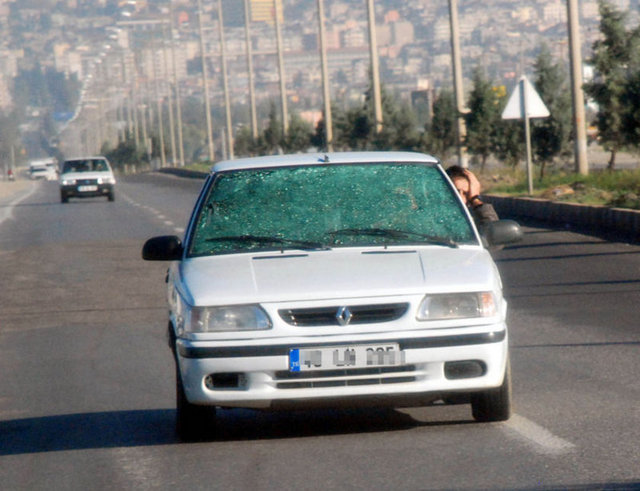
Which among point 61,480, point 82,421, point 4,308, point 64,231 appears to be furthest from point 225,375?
point 64,231

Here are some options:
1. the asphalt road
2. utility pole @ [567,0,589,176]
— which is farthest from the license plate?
utility pole @ [567,0,589,176]

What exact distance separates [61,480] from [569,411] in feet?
8.98

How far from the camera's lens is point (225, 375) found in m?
7.36

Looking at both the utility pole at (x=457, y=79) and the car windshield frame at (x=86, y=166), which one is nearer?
the utility pole at (x=457, y=79)

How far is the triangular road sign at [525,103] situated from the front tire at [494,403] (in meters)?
20.8

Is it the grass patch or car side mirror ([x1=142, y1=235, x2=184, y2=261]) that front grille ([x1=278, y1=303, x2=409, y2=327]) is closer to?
A: car side mirror ([x1=142, y1=235, x2=184, y2=261])

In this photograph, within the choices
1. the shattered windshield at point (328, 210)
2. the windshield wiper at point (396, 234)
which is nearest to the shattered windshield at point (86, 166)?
the shattered windshield at point (328, 210)

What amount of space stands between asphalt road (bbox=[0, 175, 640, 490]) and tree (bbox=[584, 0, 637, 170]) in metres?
16.5

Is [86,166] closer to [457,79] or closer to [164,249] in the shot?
[457,79]

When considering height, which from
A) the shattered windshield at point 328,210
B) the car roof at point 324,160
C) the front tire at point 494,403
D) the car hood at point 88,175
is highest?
the car roof at point 324,160

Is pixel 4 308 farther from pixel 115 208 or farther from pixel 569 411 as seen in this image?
pixel 115 208

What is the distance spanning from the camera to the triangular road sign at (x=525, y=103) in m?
28.3

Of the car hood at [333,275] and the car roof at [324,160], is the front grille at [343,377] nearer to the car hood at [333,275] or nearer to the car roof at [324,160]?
the car hood at [333,275]

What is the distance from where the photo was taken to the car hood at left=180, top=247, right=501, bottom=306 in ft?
23.8
